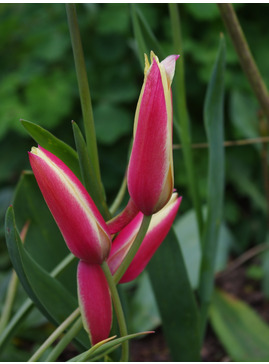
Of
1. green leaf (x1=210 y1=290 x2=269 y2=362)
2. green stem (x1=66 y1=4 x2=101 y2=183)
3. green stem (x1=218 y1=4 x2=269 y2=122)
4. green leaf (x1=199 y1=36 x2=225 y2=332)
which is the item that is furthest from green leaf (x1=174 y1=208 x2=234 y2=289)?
green stem (x1=66 y1=4 x2=101 y2=183)

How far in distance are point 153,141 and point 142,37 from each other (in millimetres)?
320

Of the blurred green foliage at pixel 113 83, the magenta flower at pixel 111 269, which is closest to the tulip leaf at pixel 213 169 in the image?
the magenta flower at pixel 111 269

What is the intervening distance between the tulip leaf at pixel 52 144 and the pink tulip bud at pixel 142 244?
0.28ft

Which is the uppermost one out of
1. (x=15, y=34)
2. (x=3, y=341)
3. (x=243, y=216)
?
(x=15, y=34)

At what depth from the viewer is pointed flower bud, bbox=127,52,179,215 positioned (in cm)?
37

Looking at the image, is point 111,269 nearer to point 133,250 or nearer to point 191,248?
point 133,250

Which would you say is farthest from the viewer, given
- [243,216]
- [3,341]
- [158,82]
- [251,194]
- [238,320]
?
[243,216]

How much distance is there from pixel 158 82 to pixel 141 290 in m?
0.76

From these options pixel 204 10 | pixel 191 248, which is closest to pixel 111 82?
pixel 204 10

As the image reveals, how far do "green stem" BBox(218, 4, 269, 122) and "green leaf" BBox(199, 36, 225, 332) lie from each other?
28 mm

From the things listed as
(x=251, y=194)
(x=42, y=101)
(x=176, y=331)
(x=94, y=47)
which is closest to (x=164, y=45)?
(x=94, y=47)

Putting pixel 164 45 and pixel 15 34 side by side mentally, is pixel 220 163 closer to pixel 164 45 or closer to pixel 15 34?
pixel 164 45

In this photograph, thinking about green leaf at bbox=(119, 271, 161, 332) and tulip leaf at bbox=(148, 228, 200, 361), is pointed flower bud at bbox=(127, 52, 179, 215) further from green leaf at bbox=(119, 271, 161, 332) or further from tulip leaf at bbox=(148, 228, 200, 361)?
green leaf at bbox=(119, 271, 161, 332)

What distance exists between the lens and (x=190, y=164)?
70 cm
